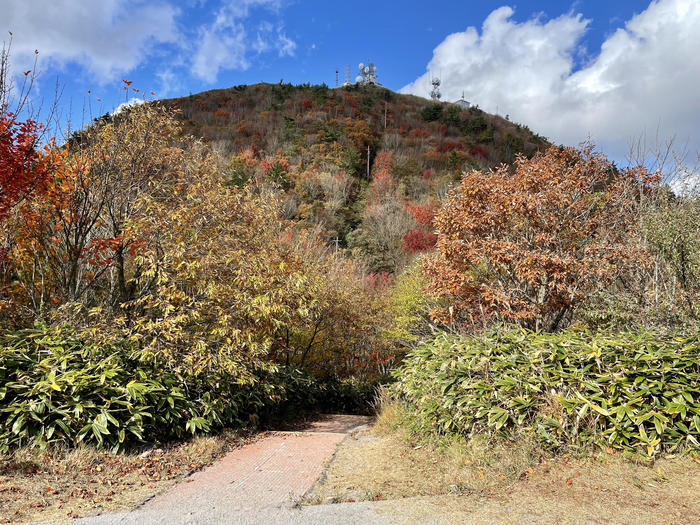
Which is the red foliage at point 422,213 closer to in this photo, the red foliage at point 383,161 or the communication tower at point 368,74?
the red foliage at point 383,161

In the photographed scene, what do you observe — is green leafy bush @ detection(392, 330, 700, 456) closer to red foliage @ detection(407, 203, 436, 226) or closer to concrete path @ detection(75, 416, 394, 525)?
concrete path @ detection(75, 416, 394, 525)

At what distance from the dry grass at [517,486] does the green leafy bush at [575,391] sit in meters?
0.20

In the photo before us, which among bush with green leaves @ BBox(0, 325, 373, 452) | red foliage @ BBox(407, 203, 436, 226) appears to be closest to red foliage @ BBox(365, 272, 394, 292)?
red foliage @ BBox(407, 203, 436, 226)

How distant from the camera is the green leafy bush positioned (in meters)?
3.86

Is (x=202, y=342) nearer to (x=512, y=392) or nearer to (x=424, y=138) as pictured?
(x=512, y=392)

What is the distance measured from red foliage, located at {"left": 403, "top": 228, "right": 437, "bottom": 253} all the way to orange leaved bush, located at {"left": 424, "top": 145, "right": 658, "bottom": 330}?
17.1 m

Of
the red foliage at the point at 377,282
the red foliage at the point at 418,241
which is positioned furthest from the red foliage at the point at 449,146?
the red foliage at the point at 377,282

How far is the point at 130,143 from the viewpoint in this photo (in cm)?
734

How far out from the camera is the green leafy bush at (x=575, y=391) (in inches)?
152

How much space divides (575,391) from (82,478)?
4.67 meters

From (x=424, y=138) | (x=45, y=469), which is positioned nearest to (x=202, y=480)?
(x=45, y=469)

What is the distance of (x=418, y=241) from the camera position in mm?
25859

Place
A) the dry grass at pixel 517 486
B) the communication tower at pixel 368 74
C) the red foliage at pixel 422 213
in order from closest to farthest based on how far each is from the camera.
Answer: the dry grass at pixel 517 486 → the red foliage at pixel 422 213 → the communication tower at pixel 368 74

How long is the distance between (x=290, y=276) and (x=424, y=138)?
4775cm
